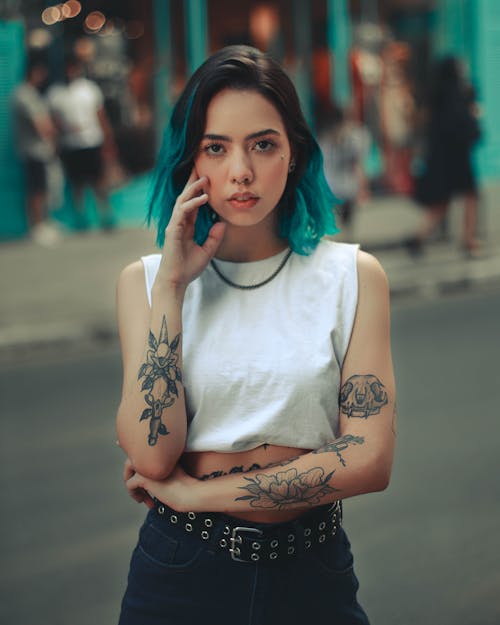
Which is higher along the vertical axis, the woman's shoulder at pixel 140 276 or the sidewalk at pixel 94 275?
the woman's shoulder at pixel 140 276

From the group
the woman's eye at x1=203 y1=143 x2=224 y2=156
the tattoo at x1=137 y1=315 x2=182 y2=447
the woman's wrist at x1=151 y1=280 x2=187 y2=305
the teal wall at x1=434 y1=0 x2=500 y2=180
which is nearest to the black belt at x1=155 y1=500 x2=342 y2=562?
the tattoo at x1=137 y1=315 x2=182 y2=447

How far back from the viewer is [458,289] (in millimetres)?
10602

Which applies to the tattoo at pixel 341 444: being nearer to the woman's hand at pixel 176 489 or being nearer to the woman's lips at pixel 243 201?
the woman's hand at pixel 176 489

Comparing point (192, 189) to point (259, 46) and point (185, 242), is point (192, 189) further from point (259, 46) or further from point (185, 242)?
point (259, 46)

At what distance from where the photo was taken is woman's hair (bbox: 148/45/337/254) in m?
2.21

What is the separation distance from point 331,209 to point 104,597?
2350 millimetres

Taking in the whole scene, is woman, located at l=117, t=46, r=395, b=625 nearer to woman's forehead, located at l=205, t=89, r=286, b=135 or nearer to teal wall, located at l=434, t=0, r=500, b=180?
woman's forehead, located at l=205, t=89, r=286, b=135

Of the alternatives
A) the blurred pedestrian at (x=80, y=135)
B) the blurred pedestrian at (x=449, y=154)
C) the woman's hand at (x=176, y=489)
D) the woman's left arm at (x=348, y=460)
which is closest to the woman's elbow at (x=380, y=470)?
the woman's left arm at (x=348, y=460)

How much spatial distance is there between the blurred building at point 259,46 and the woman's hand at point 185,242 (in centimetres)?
1143

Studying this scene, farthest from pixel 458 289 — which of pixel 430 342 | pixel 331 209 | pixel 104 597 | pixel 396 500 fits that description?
pixel 331 209

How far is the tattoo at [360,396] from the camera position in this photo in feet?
7.36

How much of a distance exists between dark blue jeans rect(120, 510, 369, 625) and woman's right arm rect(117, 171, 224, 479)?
16cm

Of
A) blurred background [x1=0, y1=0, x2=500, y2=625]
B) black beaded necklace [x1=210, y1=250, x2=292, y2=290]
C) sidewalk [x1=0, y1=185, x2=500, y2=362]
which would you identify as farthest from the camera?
sidewalk [x1=0, y1=185, x2=500, y2=362]

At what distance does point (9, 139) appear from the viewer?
1412cm
